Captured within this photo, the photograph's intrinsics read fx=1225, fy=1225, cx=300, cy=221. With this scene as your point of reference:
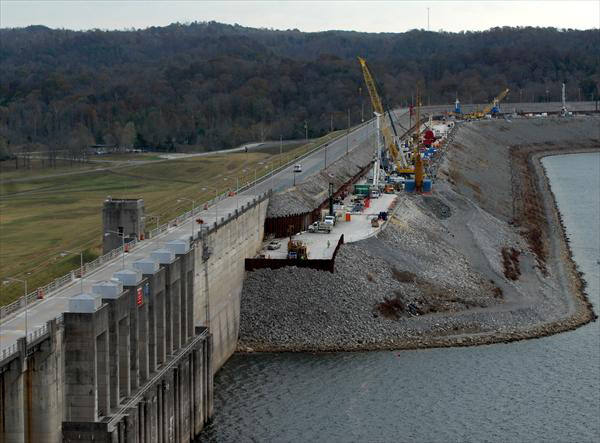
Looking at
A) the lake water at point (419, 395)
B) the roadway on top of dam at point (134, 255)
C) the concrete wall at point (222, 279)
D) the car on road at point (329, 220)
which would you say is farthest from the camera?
the car on road at point (329, 220)

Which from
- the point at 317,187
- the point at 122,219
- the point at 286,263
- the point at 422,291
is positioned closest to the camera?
the point at 122,219

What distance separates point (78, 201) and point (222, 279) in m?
59.9

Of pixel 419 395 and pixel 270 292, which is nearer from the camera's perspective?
pixel 419 395

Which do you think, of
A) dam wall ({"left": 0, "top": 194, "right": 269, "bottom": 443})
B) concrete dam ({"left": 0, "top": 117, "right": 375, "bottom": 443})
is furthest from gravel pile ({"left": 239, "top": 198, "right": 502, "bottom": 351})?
dam wall ({"left": 0, "top": 194, "right": 269, "bottom": 443})

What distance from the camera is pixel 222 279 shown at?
3091 inches

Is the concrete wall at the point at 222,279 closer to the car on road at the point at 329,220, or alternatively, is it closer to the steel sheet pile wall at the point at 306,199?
the steel sheet pile wall at the point at 306,199

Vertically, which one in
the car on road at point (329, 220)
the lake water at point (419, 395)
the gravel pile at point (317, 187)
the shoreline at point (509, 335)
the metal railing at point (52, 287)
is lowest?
the lake water at point (419, 395)

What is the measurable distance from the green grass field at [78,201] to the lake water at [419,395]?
15651mm

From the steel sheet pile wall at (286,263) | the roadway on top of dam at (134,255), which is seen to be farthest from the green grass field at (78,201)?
the steel sheet pile wall at (286,263)

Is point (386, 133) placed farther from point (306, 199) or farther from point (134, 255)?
point (134, 255)

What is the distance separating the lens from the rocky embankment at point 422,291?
269 feet

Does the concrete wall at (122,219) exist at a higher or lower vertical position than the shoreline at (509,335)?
higher

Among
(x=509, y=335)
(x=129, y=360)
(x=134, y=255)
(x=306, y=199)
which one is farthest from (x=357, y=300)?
(x=129, y=360)

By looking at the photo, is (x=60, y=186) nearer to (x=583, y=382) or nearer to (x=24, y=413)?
(x=583, y=382)
